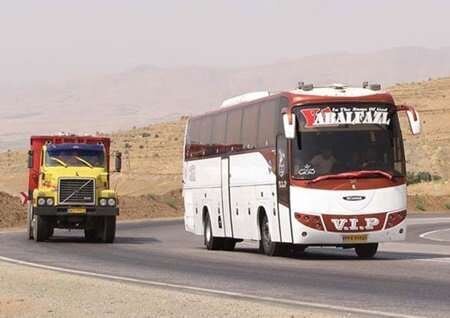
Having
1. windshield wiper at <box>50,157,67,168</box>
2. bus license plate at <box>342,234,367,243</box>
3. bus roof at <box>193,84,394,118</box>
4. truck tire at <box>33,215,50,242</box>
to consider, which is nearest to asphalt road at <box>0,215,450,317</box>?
truck tire at <box>33,215,50,242</box>

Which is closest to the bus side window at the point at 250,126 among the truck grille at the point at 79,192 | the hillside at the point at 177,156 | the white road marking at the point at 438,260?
the white road marking at the point at 438,260

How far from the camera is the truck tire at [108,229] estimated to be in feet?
115

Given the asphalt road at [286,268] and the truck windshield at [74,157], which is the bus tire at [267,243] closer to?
the asphalt road at [286,268]

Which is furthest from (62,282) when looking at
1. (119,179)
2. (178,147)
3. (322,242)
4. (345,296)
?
(178,147)

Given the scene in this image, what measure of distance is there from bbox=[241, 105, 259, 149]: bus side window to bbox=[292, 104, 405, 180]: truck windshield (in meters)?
2.37

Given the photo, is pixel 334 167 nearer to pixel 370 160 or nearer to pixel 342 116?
pixel 370 160

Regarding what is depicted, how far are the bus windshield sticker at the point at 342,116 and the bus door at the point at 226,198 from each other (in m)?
4.68

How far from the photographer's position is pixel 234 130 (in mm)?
29047

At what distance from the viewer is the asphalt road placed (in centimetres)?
1653

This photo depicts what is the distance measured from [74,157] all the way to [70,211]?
166 cm

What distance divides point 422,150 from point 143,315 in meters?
90.5

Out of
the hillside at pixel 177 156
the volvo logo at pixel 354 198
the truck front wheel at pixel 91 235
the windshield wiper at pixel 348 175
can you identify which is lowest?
the truck front wheel at pixel 91 235

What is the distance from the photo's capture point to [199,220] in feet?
107

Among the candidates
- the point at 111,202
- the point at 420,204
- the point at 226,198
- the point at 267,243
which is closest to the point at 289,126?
the point at 267,243
